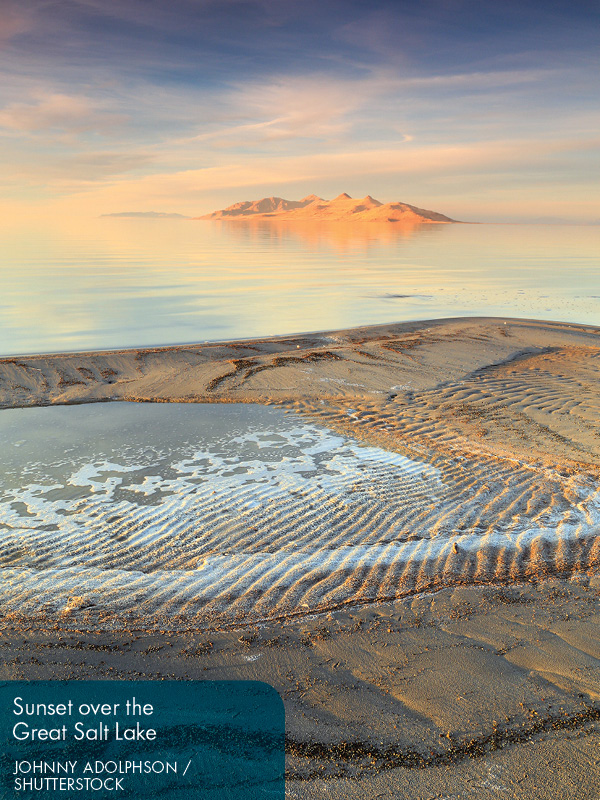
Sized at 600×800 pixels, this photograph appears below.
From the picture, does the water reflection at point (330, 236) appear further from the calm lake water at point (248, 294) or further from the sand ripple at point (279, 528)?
the sand ripple at point (279, 528)

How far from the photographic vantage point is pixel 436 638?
4105 millimetres

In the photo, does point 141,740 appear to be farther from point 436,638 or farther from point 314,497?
point 314,497

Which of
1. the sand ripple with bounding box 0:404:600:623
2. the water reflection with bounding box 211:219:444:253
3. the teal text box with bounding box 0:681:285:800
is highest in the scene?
the water reflection with bounding box 211:219:444:253

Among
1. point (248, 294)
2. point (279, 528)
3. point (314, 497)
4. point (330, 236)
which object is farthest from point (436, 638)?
point (330, 236)

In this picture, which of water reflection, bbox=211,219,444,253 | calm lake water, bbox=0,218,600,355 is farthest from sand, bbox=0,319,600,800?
water reflection, bbox=211,219,444,253

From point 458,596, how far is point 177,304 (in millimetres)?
18594

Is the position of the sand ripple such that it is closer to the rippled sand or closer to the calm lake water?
the rippled sand

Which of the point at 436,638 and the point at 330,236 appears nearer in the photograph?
the point at 436,638

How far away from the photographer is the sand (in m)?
3.10

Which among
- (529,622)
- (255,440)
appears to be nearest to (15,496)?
(255,440)

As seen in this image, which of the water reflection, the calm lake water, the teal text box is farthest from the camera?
the water reflection

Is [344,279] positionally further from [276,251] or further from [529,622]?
[529,622]

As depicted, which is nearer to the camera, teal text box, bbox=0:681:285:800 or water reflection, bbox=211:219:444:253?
teal text box, bbox=0:681:285:800

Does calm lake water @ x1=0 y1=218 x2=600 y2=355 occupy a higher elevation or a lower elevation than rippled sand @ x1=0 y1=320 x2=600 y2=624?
higher
